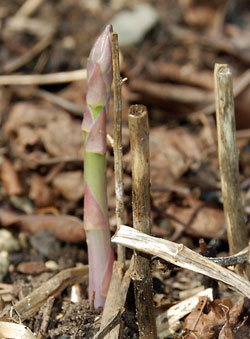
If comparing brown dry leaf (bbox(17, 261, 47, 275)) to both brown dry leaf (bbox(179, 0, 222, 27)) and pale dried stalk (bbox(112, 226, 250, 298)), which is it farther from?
brown dry leaf (bbox(179, 0, 222, 27))

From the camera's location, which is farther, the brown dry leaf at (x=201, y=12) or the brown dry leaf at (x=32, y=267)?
the brown dry leaf at (x=201, y=12)

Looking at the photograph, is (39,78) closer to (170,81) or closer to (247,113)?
(170,81)

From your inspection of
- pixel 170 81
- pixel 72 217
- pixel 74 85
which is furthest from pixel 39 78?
pixel 72 217

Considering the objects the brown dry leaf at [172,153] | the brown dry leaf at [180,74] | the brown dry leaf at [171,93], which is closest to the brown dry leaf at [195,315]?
the brown dry leaf at [172,153]

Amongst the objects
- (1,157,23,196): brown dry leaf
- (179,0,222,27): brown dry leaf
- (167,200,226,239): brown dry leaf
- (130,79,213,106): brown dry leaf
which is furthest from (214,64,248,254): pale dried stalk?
(179,0,222,27): brown dry leaf

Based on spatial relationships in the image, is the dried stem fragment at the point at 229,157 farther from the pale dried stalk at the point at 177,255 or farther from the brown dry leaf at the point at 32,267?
the brown dry leaf at the point at 32,267

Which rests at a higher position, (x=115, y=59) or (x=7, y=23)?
(x=7, y=23)
